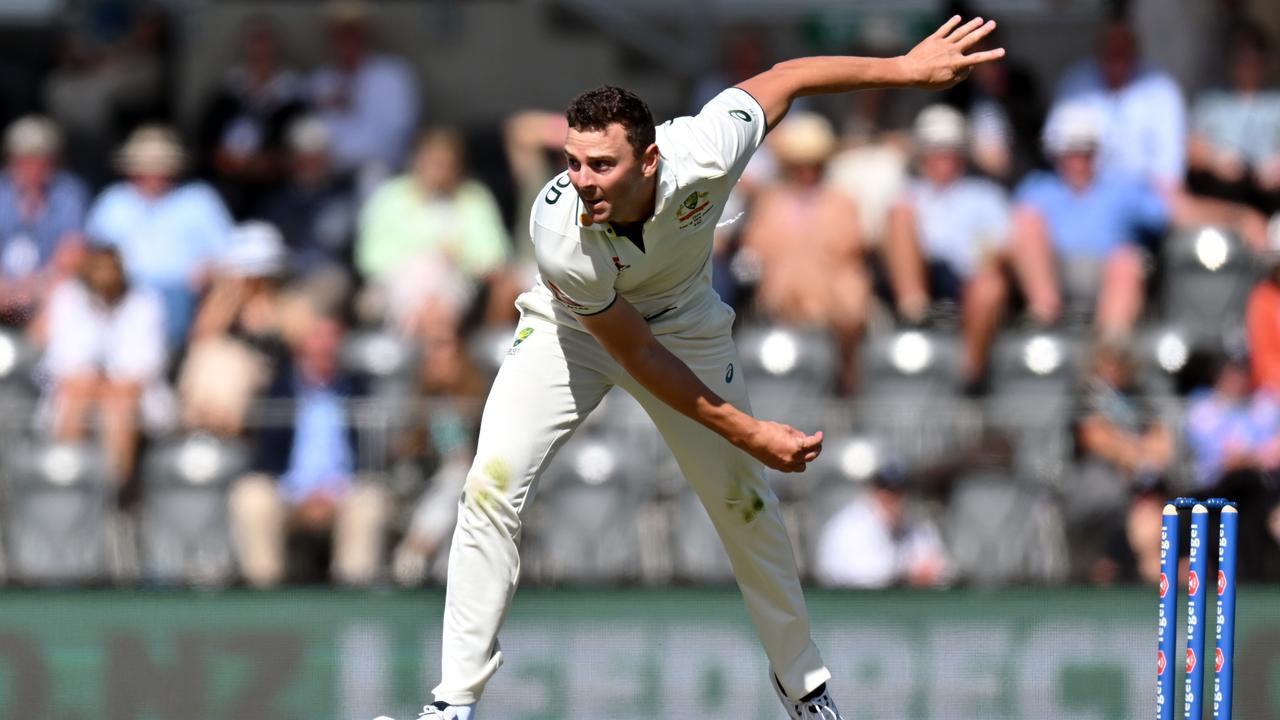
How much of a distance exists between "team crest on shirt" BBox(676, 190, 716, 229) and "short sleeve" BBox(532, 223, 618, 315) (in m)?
0.27

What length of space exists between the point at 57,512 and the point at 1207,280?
587 centimetres

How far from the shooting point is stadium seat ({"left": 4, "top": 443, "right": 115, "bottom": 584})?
965cm

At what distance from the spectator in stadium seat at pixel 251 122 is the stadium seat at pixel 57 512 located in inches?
88.4

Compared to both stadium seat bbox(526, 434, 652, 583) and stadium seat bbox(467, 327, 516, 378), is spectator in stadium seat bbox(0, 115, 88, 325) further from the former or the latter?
stadium seat bbox(526, 434, 652, 583)

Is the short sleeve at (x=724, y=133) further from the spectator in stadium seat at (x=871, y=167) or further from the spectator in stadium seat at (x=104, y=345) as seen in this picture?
the spectator in stadium seat at (x=104, y=345)

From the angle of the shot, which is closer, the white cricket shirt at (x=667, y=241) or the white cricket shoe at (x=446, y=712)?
the white cricket shirt at (x=667, y=241)

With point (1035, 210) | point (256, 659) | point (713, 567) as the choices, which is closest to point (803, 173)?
point (1035, 210)

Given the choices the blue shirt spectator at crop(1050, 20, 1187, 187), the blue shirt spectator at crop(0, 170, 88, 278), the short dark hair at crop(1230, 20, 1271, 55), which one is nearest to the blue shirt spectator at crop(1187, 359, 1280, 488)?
the blue shirt spectator at crop(1050, 20, 1187, 187)

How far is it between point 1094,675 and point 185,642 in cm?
371

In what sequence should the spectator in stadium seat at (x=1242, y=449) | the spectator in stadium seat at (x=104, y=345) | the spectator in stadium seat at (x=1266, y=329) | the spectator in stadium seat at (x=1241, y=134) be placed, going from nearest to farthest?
1. the spectator in stadium seat at (x=1242, y=449)
2. the spectator in stadium seat at (x=1266, y=329)
3. the spectator in stadium seat at (x=104, y=345)
4. the spectator in stadium seat at (x=1241, y=134)

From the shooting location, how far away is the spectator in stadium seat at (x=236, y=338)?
999cm

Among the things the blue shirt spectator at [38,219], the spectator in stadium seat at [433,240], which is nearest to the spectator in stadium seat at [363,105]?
the spectator in stadium seat at [433,240]

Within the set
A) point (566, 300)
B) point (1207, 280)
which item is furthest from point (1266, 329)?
point (566, 300)

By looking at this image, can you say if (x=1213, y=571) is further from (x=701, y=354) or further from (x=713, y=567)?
(x=701, y=354)
